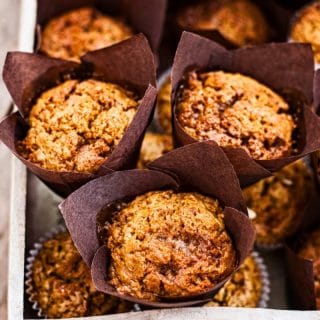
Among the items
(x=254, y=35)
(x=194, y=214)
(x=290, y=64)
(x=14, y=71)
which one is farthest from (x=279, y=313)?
(x=254, y=35)

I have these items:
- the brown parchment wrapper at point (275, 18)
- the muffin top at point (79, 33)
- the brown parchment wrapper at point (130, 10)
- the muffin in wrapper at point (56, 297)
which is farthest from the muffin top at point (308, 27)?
the muffin in wrapper at point (56, 297)

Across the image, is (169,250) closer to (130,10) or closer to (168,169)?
(168,169)

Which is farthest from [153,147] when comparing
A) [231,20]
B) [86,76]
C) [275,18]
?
[275,18]

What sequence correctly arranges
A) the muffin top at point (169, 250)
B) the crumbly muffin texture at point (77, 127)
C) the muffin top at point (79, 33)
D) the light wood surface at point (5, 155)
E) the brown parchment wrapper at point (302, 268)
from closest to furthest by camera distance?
the muffin top at point (169, 250) → the crumbly muffin texture at point (77, 127) → the brown parchment wrapper at point (302, 268) → the muffin top at point (79, 33) → the light wood surface at point (5, 155)

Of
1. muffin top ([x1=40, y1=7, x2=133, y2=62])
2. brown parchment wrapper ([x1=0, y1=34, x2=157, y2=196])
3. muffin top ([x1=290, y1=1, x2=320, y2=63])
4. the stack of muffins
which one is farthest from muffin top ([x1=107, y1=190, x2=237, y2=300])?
muffin top ([x1=290, y1=1, x2=320, y2=63])

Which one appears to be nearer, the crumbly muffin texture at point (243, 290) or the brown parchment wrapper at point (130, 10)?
the crumbly muffin texture at point (243, 290)

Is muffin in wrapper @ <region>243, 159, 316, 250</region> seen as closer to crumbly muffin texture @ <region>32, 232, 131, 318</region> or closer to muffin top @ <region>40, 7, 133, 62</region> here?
crumbly muffin texture @ <region>32, 232, 131, 318</region>

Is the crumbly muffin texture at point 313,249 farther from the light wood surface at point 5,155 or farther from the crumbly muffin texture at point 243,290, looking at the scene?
the light wood surface at point 5,155
